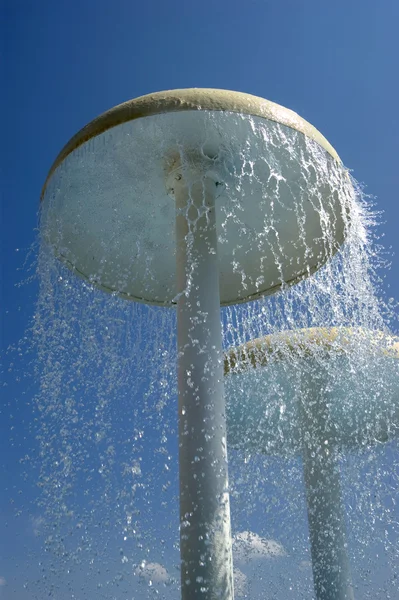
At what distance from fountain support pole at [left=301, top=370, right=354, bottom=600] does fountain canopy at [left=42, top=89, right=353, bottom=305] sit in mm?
3839

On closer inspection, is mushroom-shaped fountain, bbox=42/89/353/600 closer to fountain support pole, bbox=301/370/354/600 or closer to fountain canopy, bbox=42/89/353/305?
fountain canopy, bbox=42/89/353/305

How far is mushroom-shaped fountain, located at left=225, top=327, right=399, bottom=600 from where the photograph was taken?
1116cm

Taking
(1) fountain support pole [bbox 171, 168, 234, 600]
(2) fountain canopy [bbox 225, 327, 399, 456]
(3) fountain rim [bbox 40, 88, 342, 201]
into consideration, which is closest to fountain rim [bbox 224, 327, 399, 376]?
(2) fountain canopy [bbox 225, 327, 399, 456]

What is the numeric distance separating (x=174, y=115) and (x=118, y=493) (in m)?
5.23

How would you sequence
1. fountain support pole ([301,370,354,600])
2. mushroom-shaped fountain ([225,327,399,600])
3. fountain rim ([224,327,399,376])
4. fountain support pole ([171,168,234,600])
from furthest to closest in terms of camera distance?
fountain support pole ([301,370,354,600])
mushroom-shaped fountain ([225,327,399,600])
fountain rim ([224,327,399,376])
fountain support pole ([171,168,234,600])

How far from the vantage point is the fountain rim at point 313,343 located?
1105 cm

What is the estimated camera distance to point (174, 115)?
7125mm

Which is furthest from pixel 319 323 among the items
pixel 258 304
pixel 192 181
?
pixel 192 181

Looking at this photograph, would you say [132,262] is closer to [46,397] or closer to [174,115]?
[46,397]

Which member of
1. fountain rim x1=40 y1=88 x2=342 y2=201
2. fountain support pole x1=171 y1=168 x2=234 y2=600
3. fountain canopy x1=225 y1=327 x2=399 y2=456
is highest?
fountain rim x1=40 y1=88 x2=342 y2=201

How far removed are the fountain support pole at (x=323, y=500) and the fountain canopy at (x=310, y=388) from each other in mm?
65

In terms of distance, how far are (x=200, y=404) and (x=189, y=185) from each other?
3125mm

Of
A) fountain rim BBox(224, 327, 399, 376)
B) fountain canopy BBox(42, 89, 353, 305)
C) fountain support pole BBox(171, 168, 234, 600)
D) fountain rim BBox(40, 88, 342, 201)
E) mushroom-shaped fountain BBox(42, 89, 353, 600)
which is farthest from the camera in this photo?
fountain rim BBox(224, 327, 399, 376)

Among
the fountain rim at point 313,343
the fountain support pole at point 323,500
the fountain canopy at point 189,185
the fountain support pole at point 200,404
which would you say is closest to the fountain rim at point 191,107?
the fountain canopy at point 189,185
